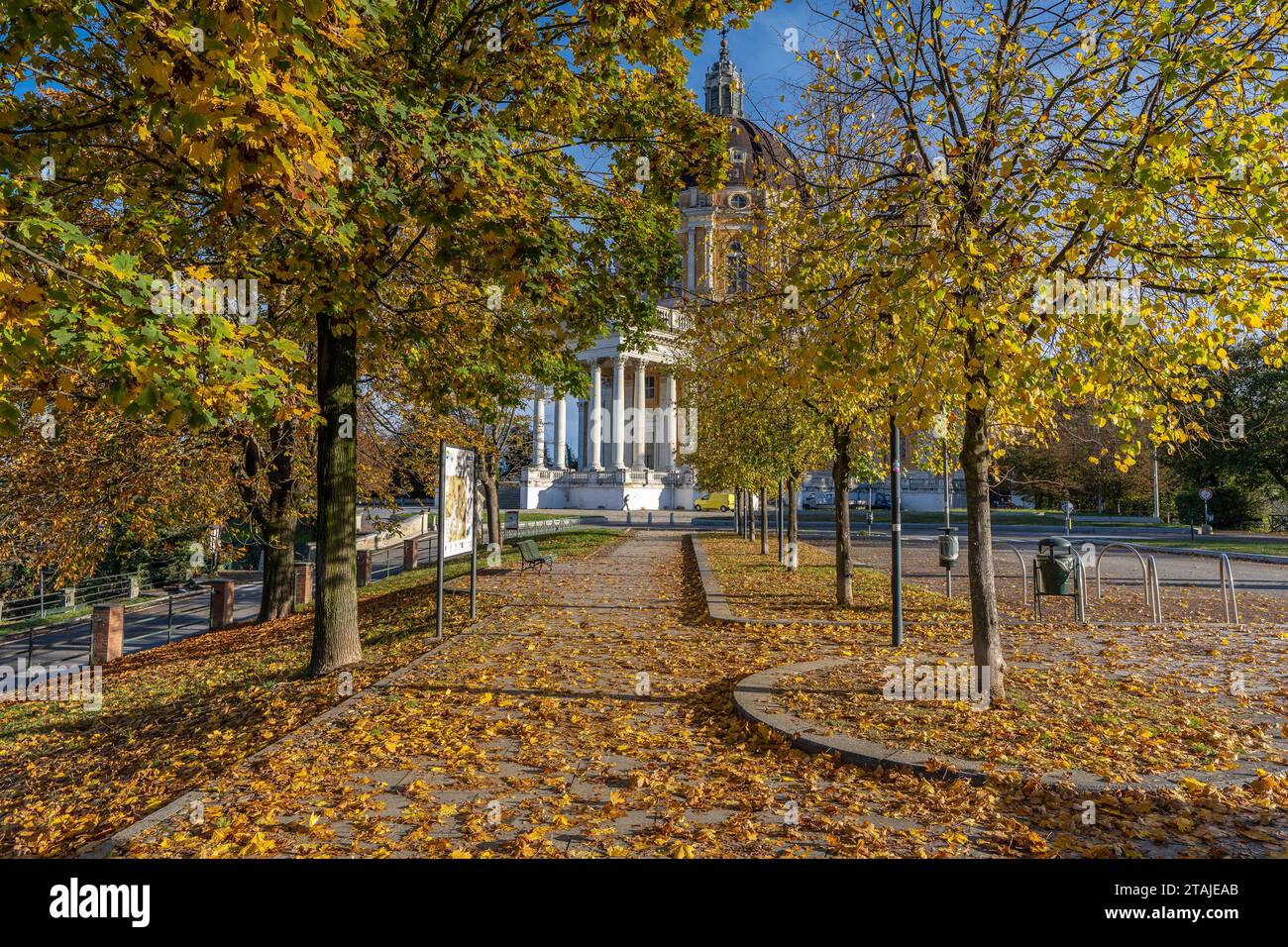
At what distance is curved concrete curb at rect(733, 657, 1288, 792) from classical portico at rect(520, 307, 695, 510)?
57.0m

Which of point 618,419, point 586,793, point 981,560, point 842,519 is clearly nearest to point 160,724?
point 586,793

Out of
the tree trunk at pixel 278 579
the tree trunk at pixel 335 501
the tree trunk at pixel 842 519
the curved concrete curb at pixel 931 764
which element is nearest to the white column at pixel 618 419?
the tree trunk at pixel 278 579

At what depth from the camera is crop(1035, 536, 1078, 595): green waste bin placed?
1145 cm

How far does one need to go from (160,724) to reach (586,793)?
595 centimetres

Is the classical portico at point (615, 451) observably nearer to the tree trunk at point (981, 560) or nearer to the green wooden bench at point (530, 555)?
the green wooden bench at point (530, 555)

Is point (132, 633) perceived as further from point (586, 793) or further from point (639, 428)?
point (639, 428)

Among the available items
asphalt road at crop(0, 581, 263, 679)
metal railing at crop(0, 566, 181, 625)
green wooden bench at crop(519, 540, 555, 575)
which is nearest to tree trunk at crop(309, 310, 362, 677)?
asphalt road at crop(0, 581, 263, 679)

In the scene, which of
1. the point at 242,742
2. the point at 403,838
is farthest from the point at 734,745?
the point at 242,742

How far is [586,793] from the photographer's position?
16.3 feet

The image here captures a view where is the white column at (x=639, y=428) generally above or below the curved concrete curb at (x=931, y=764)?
above

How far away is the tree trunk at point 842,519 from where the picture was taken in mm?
13094

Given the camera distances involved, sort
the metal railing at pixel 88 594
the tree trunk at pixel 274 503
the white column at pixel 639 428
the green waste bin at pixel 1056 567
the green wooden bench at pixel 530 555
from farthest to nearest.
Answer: the white column at pixel 639 428 → the metal railing at pixel 88 594 → the green wooden bench at pixel 530 555 → the tree trunk at pixel 274 503 → the green waste bin at pixel 1056 567

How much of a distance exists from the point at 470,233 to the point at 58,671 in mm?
12734
